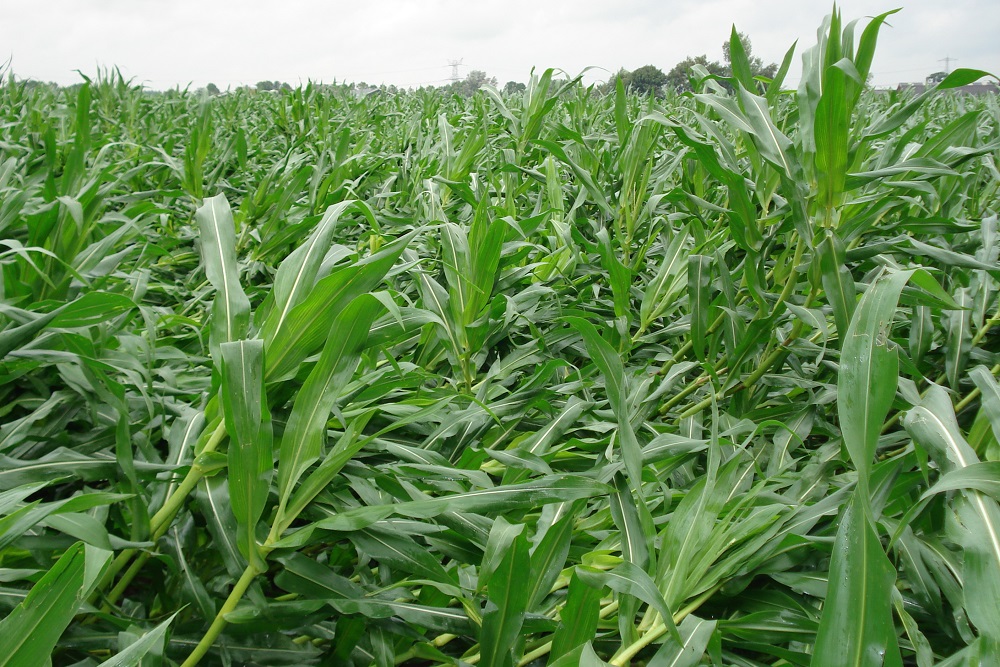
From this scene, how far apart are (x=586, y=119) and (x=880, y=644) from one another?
302cm

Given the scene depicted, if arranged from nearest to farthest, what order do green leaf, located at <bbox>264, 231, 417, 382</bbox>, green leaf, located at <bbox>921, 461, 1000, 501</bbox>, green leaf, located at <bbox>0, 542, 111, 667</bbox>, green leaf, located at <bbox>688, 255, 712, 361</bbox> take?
green leaf, located at <bbox>0, 542, 111, 667</bbox> → green leaf, located at <bbox>921, 461, 1000, 501</bbox> → green leaf, located at <bbox>264, 231, 417, 382</bbox> → green leaf, located at <bbox>688, 255, 712, 361</bbox>

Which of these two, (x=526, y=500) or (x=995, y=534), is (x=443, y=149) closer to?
(x=526, y=500)

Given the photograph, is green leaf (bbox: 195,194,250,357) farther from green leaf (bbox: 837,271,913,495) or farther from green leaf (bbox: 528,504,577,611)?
green leaf (bbox: 837,271,913,495)

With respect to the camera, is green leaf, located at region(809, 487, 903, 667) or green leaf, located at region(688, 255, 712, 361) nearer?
green leaf, located at region(809, 487, 903, 667)

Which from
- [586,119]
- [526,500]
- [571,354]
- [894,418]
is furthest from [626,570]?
[586,119]

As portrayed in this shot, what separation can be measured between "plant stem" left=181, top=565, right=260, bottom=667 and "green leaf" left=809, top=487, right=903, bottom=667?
0.47m

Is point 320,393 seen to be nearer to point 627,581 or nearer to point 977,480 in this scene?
point 627,581

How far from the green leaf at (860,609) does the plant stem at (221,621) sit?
0.47 metres

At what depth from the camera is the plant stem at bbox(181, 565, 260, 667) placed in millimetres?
541

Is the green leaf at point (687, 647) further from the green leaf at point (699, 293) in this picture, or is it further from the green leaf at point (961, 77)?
the green leaf at point (961, 77)

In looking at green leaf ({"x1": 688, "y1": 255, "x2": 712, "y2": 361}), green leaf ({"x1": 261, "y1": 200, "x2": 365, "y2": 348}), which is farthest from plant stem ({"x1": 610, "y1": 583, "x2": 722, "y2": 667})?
green leaf ({"x1": 688, "y1": 255, "x2": 712, "y2": 361})

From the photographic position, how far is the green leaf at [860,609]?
0.40m

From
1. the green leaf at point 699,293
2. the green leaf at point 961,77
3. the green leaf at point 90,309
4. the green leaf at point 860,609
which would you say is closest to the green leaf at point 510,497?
the green leaf at point 860,609

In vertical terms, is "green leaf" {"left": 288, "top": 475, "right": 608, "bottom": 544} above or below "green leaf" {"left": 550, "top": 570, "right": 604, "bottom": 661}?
above
